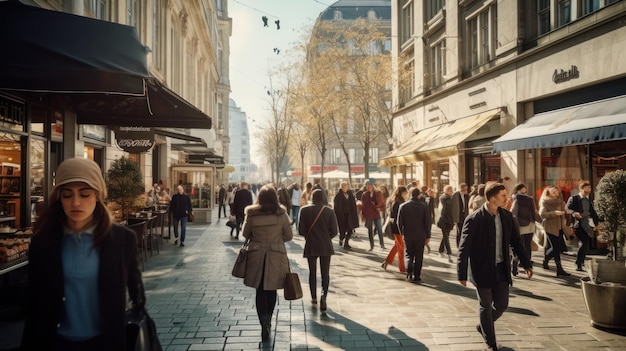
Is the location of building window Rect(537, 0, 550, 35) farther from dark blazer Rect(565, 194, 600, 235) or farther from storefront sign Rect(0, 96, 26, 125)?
storefront sign Rect(0, 96, 26, 125)

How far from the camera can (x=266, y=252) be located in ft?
18.6

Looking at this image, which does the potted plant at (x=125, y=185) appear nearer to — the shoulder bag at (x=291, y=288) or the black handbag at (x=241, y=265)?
the black handbag at (x=241, y=265)

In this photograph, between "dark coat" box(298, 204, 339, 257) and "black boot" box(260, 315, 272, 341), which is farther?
"dark coat" box(298, 204, 339, 257)

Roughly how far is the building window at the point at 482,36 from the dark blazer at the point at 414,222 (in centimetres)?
1004

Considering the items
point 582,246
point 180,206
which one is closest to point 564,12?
point 582,246

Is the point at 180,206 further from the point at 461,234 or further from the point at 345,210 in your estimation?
the point at 461,234

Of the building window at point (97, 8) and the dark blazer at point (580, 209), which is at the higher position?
the building window at point (97, 8)

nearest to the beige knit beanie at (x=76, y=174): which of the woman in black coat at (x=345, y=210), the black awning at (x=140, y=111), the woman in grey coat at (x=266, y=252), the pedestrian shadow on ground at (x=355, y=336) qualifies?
the woman in grey coat at (x=266, y=252)

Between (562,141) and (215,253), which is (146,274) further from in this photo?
(562,141)

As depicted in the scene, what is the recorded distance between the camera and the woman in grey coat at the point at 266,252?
5578 mm

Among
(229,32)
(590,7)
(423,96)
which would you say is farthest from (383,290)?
(229,32)

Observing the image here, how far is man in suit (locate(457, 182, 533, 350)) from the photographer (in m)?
5.12

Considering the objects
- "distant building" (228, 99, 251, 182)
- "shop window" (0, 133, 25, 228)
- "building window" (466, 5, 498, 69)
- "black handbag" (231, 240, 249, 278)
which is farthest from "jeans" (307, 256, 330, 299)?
"distant building" (228, 99, 251, 182)

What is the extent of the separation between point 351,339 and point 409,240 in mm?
3714
